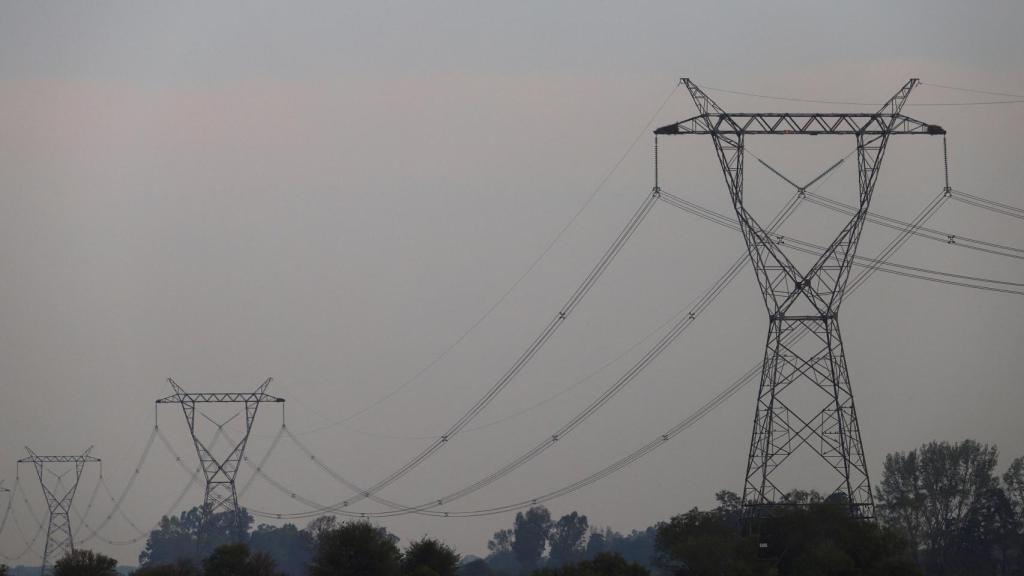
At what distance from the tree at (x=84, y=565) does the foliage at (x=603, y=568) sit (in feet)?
113

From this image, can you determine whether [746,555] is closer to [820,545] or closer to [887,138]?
[820,545]

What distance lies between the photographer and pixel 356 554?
380ft

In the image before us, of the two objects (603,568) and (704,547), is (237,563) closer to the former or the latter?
(603,568)

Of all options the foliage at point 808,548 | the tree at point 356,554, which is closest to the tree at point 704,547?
the foliage at point 808,548

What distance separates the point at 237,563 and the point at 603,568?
95.9 feet

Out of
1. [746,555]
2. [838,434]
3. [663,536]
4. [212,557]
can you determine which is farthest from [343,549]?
[838,434]

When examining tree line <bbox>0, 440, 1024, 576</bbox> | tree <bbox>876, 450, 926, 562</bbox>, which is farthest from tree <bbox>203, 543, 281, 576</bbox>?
tree <bbox>876, 450, 926, 562</bbox>

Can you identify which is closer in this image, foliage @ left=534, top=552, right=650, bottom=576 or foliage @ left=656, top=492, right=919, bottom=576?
foliage @ left=656, top=492, right=919, bottom=576

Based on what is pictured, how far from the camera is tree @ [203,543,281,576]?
397 feet

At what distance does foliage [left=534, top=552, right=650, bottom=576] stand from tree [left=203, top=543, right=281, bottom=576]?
75.9 ft

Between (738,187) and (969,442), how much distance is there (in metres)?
102

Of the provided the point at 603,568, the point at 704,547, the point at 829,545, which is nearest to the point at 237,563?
the point at 603,568

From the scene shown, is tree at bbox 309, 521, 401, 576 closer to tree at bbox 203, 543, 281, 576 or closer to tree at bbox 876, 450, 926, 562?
tree at bbox 203, 543, 281, 576

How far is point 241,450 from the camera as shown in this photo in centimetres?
14912
